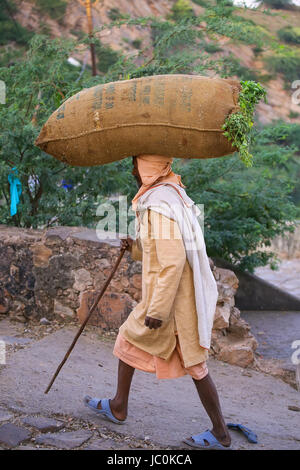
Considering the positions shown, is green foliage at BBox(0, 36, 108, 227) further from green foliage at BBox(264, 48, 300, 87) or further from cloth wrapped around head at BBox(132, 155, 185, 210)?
green foliage at BBox(264, 48, 300, 87)

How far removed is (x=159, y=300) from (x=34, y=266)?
2.53 m

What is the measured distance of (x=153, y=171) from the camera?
3.08m

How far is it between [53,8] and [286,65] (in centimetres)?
1370

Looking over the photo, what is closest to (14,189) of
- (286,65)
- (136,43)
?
(136,43)

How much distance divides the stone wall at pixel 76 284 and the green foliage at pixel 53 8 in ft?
83.9

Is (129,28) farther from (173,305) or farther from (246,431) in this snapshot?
(246,431)

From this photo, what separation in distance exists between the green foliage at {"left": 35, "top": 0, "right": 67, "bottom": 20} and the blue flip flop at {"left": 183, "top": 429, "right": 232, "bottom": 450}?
28074 millimetres

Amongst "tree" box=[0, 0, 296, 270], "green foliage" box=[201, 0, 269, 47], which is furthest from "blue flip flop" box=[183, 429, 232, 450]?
"green foliage" box=[201, 0, 269, 47]

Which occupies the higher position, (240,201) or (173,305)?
(240,201)

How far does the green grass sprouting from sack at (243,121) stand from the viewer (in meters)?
2.85

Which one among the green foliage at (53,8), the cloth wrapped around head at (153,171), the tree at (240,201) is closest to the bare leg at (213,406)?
the cloth wrapped around head at (153,171)

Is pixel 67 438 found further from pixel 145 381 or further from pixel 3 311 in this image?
pixel 3 311

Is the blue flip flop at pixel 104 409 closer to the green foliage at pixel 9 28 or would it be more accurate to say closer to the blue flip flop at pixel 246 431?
the blue flip flop at pixel 246 431
